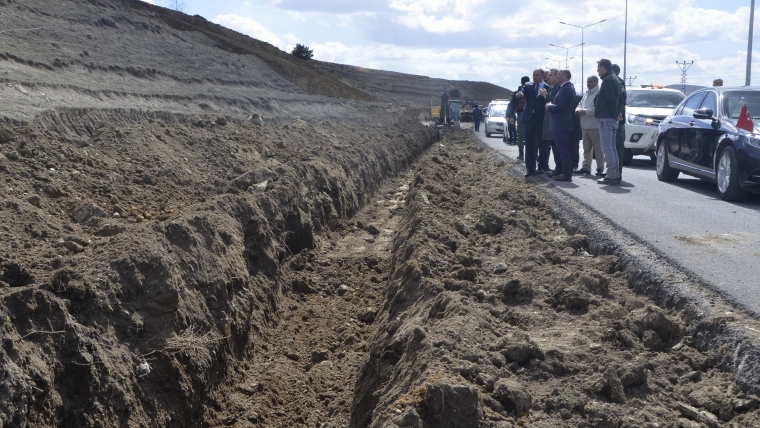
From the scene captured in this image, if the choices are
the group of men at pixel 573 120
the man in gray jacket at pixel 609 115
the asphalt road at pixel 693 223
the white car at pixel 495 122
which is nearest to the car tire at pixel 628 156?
the group of men at pixel 573 120

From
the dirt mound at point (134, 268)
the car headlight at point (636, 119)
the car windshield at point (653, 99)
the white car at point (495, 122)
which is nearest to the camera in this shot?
the dirt mound at point (134, 268)

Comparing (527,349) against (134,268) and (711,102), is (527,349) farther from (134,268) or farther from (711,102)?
(711,102)

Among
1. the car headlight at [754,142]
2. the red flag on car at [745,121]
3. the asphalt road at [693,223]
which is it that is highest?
the red flag on car at [745,121]

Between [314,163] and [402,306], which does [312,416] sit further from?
[314,163]

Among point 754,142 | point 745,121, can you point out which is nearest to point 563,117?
point 745,121

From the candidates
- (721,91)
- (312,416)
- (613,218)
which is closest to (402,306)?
(312,416)

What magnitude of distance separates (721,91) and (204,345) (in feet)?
28.2

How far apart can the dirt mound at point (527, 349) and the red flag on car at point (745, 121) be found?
3.76 m

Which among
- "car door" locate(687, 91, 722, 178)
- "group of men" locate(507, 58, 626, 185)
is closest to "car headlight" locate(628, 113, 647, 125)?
"group of men" locate(507, 58, 626, 185)

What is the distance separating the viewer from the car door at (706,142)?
10.5 metres

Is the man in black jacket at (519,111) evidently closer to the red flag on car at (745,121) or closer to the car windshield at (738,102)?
the car windshield at (738,102)

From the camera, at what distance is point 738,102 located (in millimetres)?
10609

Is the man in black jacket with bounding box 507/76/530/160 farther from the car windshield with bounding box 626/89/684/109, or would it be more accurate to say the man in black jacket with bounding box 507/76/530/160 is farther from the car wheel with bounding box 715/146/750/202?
the car wheel with bounding box 715/146/750/202

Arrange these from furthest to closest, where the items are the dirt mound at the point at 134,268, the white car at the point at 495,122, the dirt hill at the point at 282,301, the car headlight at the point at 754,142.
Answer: the white car at the point at 495,122 → the car headlight at the point at 754,142 → the dirt mound at the point at 134,268 → the dirt hill at the point at 282,301
